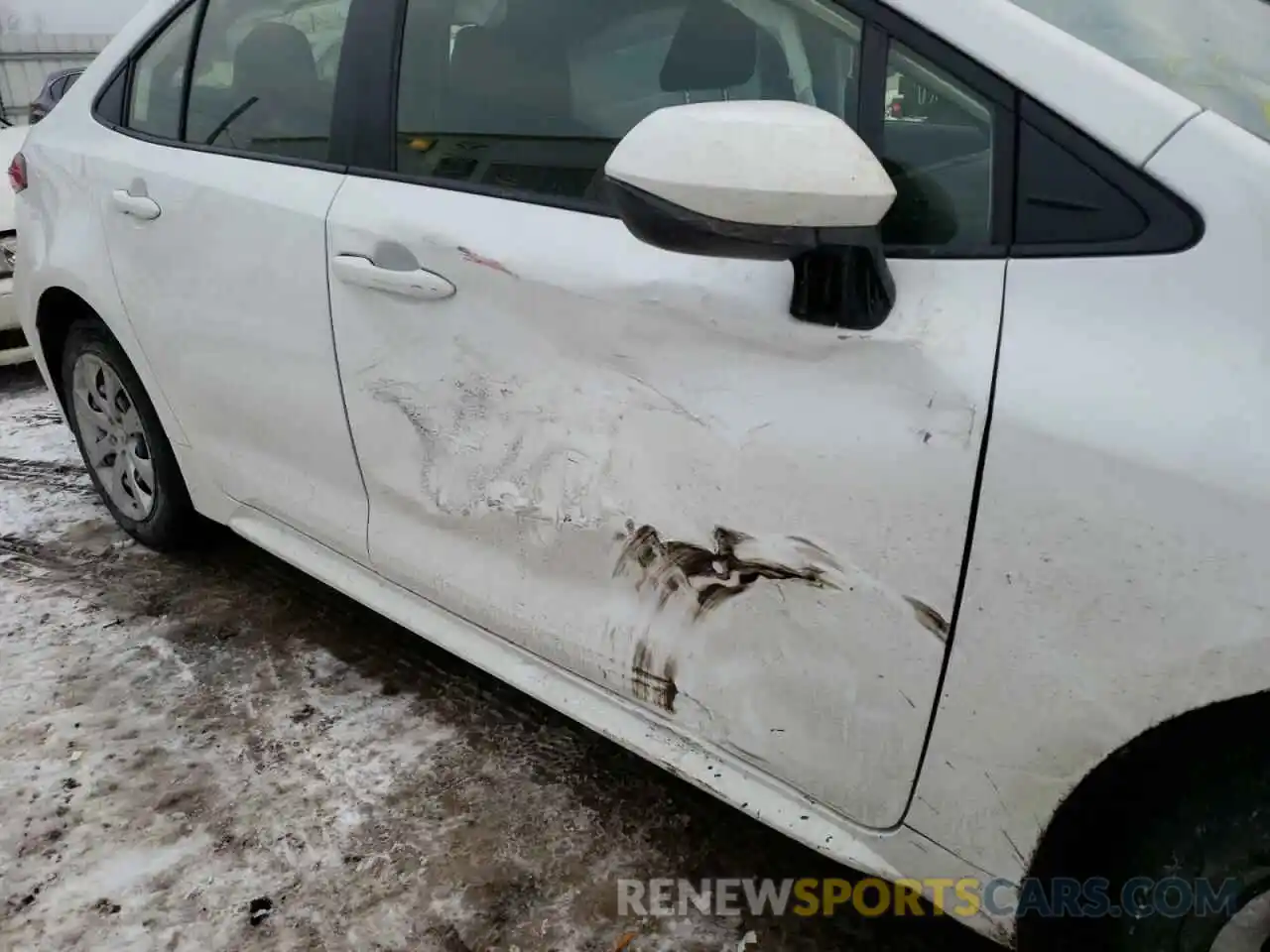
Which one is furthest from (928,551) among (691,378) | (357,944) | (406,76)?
(406,76)

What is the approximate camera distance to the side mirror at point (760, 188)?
114cm

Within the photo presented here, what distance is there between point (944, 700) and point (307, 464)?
4.68 feet

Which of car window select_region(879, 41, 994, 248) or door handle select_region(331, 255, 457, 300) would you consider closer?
car window select_region(879, 41, 994, 248)

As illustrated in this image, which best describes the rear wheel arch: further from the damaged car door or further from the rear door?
the damaged car door

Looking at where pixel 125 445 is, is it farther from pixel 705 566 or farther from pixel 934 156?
pixel 934 156

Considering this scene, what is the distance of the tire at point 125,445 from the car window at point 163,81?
576 millimetres

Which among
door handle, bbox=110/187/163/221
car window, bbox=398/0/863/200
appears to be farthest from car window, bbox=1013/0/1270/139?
door handle, bbox=110/187/163/221

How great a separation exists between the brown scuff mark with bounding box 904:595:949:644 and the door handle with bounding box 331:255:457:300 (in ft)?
2.96

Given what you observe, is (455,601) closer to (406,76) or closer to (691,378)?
(691,378)

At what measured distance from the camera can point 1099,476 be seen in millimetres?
1131

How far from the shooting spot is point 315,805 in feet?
Answer: 6.68

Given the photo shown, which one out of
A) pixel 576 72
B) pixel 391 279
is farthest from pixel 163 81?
pixel 576 72

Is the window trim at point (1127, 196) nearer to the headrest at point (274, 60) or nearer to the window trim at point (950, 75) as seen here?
the window trim at point (950, 75)

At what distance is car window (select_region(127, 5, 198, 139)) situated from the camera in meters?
2.40
